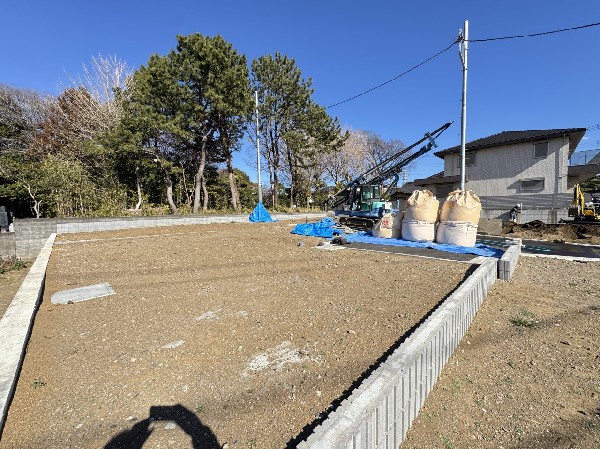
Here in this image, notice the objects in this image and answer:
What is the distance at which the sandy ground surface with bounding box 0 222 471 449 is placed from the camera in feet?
5.26

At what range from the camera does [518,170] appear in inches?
Answer: 656

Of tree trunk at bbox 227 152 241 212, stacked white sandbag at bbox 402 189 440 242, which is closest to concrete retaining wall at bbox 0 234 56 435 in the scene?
stacked white sandbag at bbox 402 189 440 242

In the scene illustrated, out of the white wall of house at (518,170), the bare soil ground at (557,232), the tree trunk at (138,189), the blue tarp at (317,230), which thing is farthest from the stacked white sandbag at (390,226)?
the white wall of house at (518,170)

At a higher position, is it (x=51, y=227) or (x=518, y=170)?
(x=518, y=170)

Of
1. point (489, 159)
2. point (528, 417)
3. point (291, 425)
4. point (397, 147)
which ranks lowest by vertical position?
point (528, 417)

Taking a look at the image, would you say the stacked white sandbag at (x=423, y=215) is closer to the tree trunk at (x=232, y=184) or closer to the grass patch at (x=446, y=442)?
the grass patch at (x=446, y=442)

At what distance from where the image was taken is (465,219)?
6898 mm

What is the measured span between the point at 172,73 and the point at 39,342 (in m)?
14.0

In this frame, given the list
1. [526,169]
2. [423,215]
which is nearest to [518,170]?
[526,169]

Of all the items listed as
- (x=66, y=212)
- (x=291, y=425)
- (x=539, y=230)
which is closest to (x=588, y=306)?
(x=291, y=425)

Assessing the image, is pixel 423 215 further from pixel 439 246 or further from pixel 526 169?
pixel 526 169

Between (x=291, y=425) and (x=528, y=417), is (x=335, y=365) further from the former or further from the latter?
(x=528, y=417)

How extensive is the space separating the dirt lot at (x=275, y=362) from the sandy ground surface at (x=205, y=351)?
1cm

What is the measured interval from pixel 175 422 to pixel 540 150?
20.4 m
